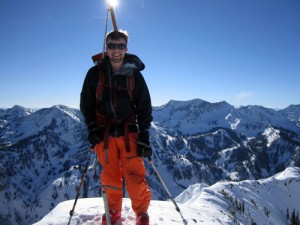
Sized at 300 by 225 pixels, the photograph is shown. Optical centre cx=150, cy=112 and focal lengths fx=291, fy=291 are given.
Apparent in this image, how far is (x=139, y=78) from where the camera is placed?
870 centimetres

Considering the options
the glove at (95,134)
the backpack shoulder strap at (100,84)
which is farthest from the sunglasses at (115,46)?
the glove at (95,134)

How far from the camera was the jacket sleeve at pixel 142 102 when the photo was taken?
8.67 metres

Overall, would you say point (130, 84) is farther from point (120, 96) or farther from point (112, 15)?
point (112, 15)

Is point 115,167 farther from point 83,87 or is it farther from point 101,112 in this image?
point 83,87

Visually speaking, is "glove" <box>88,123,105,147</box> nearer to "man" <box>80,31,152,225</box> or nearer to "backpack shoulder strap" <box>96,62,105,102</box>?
"man" <box>80,31,152,225</box>

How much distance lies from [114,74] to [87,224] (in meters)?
5.00

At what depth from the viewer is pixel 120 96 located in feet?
27.6

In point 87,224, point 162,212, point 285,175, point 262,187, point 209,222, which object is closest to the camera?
point 87,224

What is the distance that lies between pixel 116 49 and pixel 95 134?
8.35 feet

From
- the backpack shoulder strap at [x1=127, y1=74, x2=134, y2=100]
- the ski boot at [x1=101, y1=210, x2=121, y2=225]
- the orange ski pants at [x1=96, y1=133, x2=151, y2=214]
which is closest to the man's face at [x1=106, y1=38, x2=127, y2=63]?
the backpack shoulder strap at [x1=127, y1=74, x2=134, y2=100]

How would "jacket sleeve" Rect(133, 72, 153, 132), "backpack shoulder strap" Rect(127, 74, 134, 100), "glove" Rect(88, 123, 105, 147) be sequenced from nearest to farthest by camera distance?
"backpack shoulder strap" Rect(127, 74, 134, 100)
"glove" Rect(88, 123, 105, 147)
"jacket sleeve" Rect(133, 72, 153, 132)

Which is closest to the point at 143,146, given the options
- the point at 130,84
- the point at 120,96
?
the point at 120,96

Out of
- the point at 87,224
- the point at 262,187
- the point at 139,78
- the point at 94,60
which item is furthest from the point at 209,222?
the point at 262,187

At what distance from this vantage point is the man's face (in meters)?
8.33
